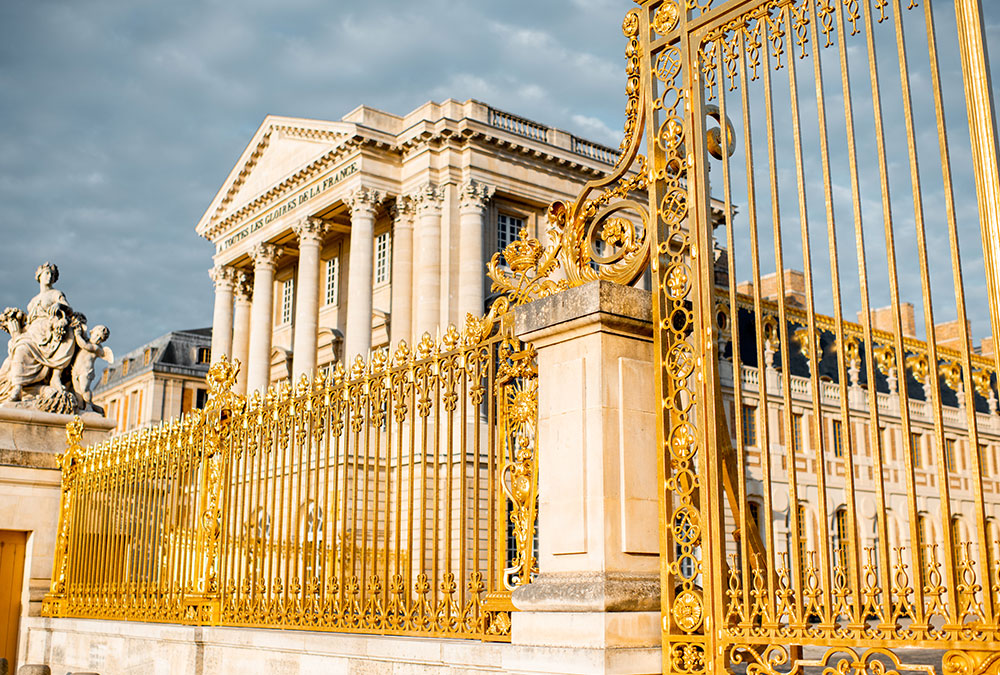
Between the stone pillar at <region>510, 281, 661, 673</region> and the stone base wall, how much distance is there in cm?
2

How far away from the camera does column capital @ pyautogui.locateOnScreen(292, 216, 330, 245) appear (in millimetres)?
40469

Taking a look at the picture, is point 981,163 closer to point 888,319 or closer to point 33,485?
point 33,485

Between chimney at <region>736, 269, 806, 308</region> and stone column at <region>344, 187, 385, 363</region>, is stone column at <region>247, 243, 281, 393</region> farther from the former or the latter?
chimney at <region>736, 269, 806, 308</region>

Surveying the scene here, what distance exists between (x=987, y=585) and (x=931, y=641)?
32 cm

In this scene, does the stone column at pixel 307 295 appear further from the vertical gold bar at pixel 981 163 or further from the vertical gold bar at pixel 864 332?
the vertical gold bar at pixel 981 163

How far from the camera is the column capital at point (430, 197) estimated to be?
37.5m

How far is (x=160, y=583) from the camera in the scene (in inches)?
420

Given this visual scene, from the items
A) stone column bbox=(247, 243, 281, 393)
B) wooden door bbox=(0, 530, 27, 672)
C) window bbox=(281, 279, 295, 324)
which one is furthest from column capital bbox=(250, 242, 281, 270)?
wooden door bbox=(0, 530, 27, 672)

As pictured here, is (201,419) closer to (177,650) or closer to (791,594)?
(177,650)

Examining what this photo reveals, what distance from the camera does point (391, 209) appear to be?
39438mm

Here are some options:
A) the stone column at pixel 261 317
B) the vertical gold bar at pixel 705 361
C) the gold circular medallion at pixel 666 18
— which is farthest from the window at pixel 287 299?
the vertical gold bar at pixel 705 361

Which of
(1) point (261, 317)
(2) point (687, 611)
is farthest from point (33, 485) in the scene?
(1) point (261, 317)

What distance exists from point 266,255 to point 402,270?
7.85 metres

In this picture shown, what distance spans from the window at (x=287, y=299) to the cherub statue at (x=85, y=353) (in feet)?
108
